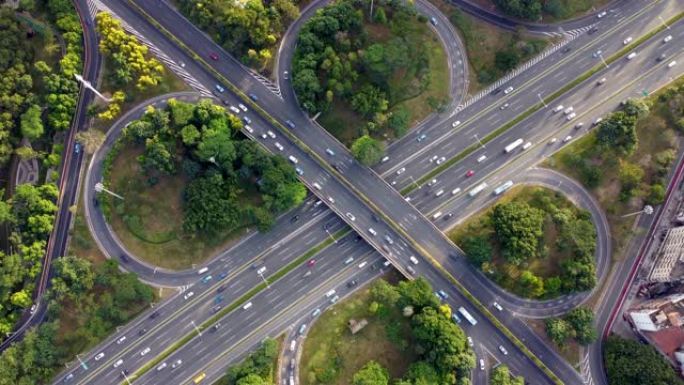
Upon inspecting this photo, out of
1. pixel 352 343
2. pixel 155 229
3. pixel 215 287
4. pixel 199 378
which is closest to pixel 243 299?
pixel 215 287

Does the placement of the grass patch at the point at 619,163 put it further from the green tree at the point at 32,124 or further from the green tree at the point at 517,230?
the green tree at the point at 32,124

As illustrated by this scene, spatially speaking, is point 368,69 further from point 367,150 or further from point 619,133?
point 619,133

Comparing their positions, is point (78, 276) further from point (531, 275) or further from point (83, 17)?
point (531, 275)

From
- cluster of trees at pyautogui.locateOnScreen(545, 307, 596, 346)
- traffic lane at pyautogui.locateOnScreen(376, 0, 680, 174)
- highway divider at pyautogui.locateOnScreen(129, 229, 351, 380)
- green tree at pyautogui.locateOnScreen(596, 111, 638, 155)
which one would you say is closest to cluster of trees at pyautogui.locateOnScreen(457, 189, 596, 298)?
cluster of trees at pyautogui.locateOnScreen(545, 307, 596, 346)

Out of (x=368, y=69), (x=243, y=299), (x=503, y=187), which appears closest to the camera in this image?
(x=368, y=69)

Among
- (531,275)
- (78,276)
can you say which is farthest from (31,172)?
(531,275)
